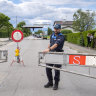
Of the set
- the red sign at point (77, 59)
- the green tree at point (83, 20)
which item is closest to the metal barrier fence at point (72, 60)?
the red sign at point (77, 59)

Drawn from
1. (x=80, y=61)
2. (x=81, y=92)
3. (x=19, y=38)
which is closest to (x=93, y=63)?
(x=80, y=61)

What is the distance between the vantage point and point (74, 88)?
614 centimetres

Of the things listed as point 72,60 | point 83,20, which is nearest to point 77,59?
point 72,60

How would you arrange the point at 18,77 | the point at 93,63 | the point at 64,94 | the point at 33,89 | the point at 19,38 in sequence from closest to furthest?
the point at 93,63, the point at 64,94, the point at 33,89, the point at 18,77, the point at 19,38

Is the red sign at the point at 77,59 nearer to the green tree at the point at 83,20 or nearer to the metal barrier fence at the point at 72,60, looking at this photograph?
the metal barrier fence at the point at 72,60

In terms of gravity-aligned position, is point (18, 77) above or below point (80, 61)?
below

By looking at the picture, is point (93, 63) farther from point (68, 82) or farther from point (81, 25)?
point (81, 25)

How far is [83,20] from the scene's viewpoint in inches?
2002

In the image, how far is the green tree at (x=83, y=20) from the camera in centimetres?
5007

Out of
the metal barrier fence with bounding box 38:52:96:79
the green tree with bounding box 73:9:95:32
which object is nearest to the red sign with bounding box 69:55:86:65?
the metal barrier fence with bounding box 38:52:96:79

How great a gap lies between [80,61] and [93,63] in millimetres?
327

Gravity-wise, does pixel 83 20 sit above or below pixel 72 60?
above

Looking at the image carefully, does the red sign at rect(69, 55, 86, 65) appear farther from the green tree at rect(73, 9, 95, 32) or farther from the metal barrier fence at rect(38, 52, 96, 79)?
the green tree at rect(73, 9, 95, 32)

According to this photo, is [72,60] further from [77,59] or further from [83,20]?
[83,20]
